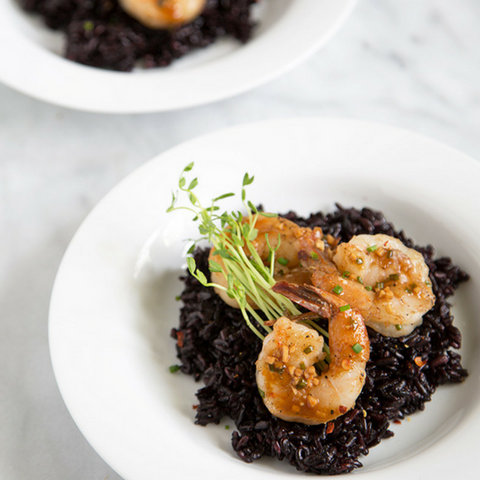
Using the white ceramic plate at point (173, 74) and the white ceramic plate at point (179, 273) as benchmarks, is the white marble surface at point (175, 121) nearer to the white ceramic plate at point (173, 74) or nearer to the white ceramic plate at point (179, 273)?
the white ceramic plate at point (173, 74)

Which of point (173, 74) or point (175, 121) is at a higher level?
point (173, 74)

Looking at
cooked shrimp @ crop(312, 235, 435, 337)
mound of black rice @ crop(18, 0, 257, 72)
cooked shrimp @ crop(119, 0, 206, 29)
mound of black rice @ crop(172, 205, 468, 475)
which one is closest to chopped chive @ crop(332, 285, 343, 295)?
cooked shrimp @ crop(312, 235, 435, 337)

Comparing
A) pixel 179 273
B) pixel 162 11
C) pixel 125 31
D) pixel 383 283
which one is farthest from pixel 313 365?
pixel 125 31

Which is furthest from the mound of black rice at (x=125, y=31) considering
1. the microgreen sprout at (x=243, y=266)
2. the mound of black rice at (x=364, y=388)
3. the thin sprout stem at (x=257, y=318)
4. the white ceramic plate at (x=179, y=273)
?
the thin sprout stem at (x=257, y=318)

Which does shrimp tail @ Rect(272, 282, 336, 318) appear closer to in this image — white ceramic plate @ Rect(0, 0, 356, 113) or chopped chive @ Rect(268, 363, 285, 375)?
chopped chive @ Rect(268, 363, 285, 375)

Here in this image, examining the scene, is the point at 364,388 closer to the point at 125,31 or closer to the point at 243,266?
the point at 243,266
